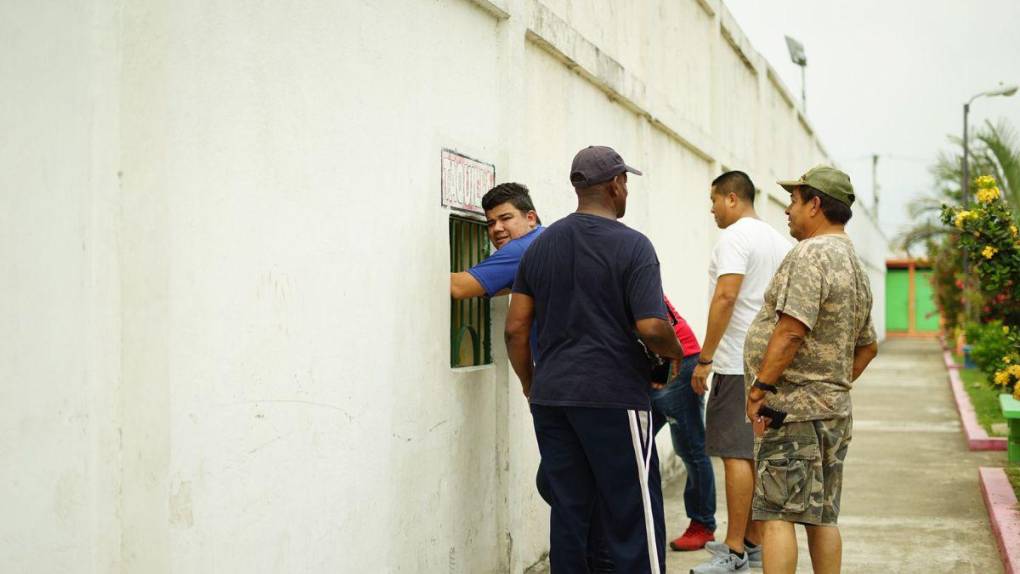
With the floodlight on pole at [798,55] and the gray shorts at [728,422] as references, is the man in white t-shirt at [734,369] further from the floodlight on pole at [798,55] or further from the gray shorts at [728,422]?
the floodlight on pole at [798,55]

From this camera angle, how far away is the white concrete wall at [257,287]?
8.92 feet

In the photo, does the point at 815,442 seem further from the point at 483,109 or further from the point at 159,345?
the point at 159,345

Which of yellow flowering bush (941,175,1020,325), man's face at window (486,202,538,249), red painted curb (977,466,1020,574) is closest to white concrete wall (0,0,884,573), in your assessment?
man's face at window (486,202,538,249)

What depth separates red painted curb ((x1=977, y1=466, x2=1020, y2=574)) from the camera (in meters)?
5.83

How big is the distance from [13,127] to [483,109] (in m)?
2.75

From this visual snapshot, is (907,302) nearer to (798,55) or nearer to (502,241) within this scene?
(798,55)

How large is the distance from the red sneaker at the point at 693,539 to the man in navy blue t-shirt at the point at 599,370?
6.52ft

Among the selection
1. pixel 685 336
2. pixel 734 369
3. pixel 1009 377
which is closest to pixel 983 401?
pixel 1009 377

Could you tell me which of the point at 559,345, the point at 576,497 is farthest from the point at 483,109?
the point at 576,497

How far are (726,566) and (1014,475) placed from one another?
416 cm

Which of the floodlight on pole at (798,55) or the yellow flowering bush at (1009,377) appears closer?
the yellow flowering bush at (1009,377)

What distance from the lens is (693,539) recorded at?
6.21 m

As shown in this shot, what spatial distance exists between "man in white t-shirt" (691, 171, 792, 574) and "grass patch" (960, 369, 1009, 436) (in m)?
4.31

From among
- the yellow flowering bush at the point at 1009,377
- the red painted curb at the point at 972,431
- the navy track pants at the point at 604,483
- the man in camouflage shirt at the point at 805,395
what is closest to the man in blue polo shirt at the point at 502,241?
the navy track pants at the point at 604,483
